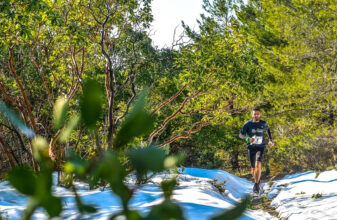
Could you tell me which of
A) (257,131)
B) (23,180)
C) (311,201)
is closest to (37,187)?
(23,180)

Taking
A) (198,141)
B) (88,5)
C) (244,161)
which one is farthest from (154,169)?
(244,161)

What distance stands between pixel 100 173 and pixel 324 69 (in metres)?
13.3

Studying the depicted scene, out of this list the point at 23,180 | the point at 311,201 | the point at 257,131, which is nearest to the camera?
the point at 23,180

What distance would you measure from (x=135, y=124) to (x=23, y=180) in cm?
8

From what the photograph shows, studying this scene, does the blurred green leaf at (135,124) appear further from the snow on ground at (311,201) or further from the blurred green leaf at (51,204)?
the snow on ground at (311,201)

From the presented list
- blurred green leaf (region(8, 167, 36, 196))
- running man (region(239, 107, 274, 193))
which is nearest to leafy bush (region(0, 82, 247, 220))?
blurred green leaf (region(8, 167, 36, 196))

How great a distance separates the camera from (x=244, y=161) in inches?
614

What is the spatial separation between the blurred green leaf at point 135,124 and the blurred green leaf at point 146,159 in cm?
2

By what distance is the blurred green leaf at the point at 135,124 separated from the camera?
0.80 ft

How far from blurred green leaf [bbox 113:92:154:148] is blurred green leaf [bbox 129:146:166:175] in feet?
0.05

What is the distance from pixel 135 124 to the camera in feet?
0.81

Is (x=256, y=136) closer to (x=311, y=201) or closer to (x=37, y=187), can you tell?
(x=311, y=201)

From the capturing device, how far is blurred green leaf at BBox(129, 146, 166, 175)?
24 cm

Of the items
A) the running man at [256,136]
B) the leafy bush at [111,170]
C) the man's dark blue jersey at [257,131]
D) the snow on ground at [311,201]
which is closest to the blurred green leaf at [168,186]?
the leafy bush at [111,170]
